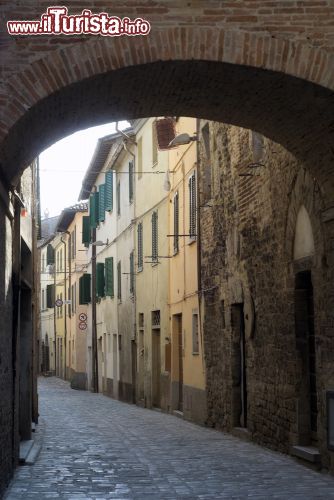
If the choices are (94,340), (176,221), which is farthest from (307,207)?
(94,340)

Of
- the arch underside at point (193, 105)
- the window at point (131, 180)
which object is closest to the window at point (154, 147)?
the window at point (131, 180)

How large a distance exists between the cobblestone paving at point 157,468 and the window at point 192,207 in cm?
416

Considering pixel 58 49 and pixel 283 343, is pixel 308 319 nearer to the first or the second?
pixel 283 343

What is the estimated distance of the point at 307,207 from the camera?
1234 cm

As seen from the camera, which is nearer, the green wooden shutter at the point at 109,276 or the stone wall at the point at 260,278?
the stone wall at the point at 260,278

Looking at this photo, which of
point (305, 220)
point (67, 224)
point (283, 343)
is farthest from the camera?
point (67, 224)

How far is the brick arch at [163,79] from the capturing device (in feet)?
29.7

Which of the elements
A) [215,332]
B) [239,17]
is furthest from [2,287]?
[215,332]

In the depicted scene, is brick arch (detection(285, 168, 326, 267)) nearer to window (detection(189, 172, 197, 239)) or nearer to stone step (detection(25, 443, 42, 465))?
stone step (detection(25, 443, 42, 465))

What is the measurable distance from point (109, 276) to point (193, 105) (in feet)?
81.1

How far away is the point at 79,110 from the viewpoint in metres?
10.3

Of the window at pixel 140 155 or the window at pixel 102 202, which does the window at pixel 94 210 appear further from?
the window at pixel 140 155

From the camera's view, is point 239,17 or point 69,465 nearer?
point 239,17

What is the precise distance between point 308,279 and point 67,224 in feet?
125
